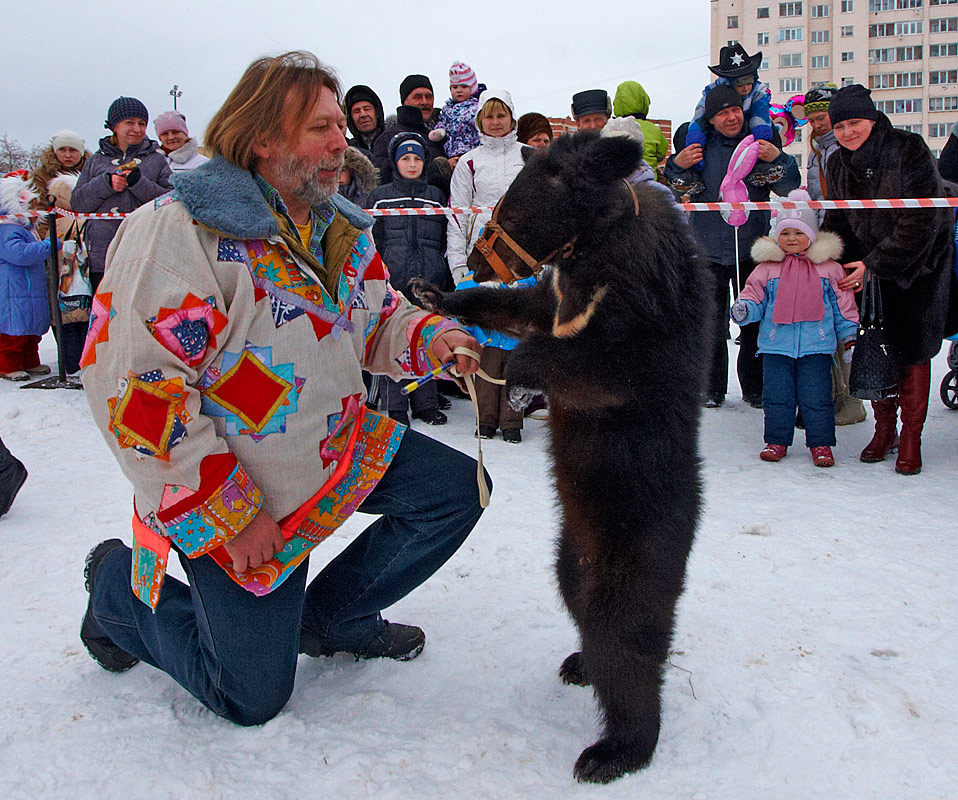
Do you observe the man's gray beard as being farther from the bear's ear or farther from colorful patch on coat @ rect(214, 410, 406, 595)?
the bear's ear

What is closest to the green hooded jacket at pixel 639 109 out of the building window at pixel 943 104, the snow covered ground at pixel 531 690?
the snow covered ground at pixel 531 690

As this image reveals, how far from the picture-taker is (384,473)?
2.56 m

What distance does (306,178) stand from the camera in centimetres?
236

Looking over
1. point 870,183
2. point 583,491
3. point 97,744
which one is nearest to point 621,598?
point 583,491

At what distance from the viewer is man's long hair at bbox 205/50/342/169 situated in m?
2.28

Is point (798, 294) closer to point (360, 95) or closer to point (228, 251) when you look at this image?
point (228, 251)

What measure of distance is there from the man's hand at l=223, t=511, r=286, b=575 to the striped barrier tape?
3.30 metres

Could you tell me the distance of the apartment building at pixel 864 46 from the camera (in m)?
55.7

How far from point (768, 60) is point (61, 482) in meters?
62.8

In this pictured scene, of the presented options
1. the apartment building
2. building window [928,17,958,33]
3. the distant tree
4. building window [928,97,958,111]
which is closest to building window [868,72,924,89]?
the apartment building

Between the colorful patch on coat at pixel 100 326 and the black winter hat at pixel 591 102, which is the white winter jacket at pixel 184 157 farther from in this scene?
the colorful patch on coat at pixel 100 326

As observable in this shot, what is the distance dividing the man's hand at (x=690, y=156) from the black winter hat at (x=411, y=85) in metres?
2.70

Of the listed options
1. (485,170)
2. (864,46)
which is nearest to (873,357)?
(485,170)

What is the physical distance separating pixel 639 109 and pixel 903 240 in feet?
10.2
